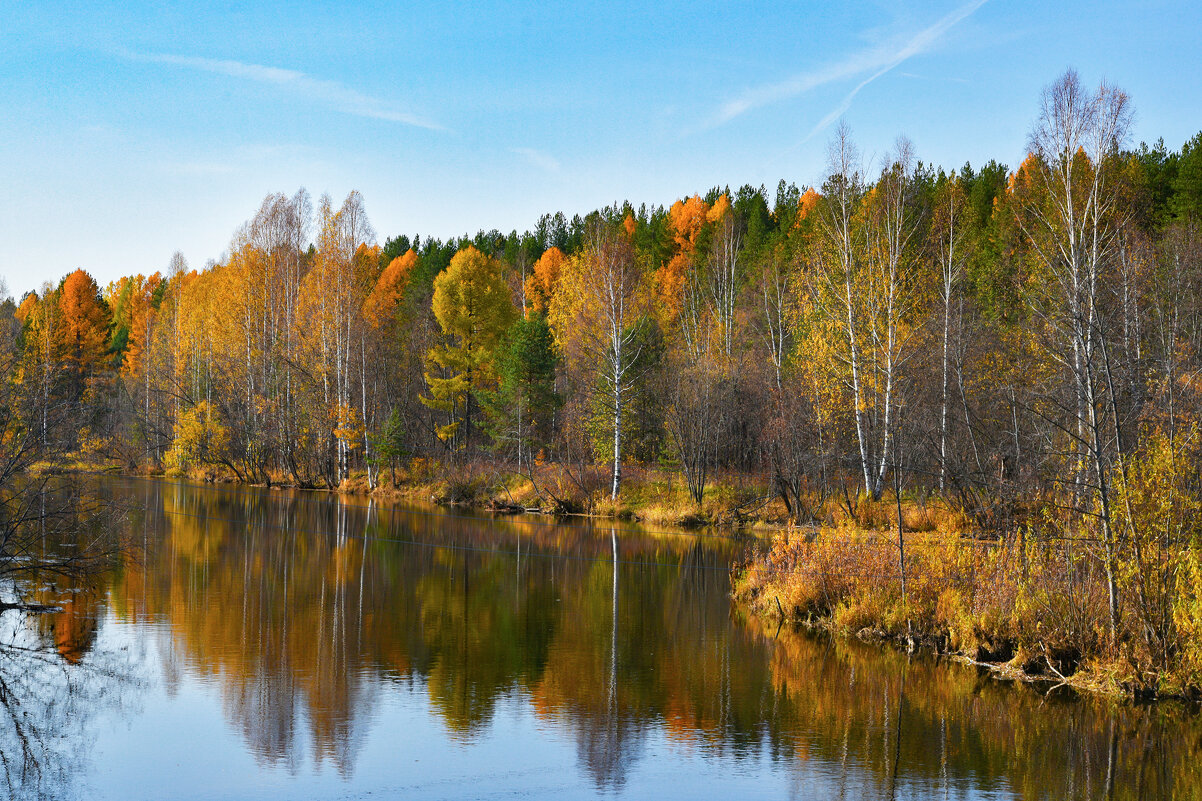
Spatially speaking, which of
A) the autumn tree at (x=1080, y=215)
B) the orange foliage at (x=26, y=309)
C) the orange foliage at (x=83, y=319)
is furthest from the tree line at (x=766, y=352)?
the orange foliage at (x=26, y=309)

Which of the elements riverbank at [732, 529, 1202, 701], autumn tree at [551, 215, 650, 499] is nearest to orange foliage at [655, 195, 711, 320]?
autumn tree at [551, 215, 650, 499]

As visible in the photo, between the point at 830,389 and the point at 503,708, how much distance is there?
22043mm

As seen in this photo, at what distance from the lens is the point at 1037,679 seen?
1272 cm

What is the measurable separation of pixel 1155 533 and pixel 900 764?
16.2 ft

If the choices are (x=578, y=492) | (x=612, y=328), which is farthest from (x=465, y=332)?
(x=578, y=492)

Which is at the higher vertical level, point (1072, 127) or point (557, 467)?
point (1072, 127)

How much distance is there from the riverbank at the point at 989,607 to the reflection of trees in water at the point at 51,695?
10350 millimetres

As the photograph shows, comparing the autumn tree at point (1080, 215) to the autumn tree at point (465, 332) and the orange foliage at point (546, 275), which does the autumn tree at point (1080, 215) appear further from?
the orange foliage at point (546, 275)

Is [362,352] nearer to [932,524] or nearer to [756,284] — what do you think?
[756,284]

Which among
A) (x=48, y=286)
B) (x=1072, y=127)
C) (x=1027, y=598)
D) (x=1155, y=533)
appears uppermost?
(x=48, y=286)

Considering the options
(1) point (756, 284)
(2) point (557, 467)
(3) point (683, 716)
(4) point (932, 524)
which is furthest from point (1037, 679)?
→ (1) point (756, 284)

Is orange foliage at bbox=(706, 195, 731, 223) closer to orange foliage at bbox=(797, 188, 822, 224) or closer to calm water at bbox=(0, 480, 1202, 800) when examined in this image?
orange foliage at bbox=(797, 188, 822, 224)

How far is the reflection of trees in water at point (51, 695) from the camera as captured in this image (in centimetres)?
877

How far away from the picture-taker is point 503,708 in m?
11.2
